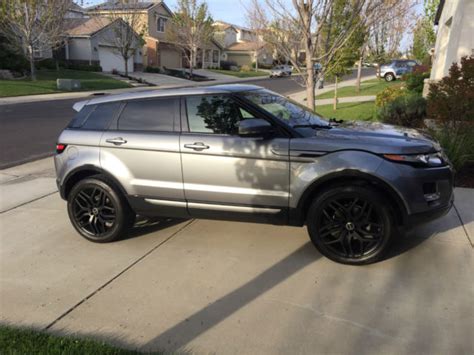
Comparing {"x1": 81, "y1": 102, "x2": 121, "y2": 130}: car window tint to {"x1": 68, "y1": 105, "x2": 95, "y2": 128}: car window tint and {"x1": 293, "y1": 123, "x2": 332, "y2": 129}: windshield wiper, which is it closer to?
{"x1": 68, "y1": 105, "x2": 95, "y2": 128}: car window tint

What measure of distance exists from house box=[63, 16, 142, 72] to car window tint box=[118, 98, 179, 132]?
125ft

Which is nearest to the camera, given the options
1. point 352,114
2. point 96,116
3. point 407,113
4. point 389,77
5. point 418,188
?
point 418,188

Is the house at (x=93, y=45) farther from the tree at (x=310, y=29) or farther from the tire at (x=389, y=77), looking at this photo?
the tree at (x=310, y=29)

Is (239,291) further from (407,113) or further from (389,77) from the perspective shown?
(389,77)

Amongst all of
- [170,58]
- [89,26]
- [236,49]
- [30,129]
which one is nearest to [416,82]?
[30,129]

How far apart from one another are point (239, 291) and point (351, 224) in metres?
1.21

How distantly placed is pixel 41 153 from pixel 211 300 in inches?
299

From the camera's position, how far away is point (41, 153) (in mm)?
9836

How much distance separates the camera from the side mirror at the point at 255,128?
4.12 m

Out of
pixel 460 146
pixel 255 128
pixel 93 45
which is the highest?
pixel 93 45

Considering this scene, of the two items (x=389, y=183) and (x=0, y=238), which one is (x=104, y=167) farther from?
(x=389, y=183)

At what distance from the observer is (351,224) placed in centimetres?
410

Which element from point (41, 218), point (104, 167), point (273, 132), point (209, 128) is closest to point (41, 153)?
point (41, 218)

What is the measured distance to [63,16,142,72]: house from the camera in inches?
1642
